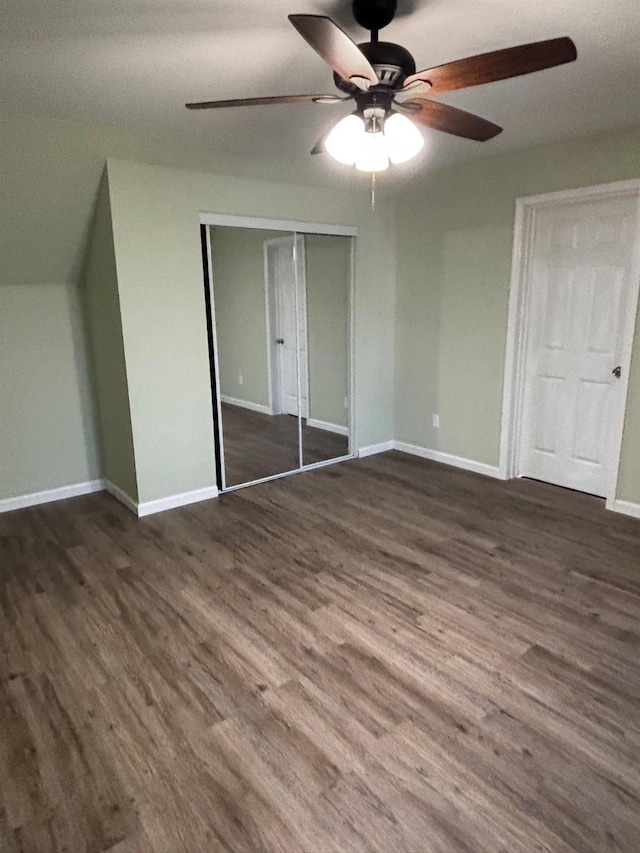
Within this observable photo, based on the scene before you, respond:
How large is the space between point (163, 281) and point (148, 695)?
2506mm

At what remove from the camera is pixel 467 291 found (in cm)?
430

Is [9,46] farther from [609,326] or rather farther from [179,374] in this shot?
[609,326]

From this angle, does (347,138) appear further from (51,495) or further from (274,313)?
(51,495)

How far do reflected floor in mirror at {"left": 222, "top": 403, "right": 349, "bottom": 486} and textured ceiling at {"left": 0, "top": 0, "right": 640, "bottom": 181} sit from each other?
201 centimetres

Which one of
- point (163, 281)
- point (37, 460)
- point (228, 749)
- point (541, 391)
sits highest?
point (163, 281)

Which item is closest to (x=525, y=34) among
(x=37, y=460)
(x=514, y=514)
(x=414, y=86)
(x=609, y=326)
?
(x=414, y=86)

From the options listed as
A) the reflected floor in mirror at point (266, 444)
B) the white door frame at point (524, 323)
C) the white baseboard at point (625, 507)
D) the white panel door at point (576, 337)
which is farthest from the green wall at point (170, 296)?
the white baseboard at point (625, 507)

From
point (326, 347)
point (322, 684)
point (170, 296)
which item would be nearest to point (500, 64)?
point (322, 684)

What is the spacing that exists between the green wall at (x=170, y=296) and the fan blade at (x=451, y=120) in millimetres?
1907

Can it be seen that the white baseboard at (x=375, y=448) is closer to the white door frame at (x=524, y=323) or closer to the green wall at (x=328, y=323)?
the green wall at (x=328, y=323)

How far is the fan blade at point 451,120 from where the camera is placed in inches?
78.8

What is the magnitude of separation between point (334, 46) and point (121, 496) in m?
3.30

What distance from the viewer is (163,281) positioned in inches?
140

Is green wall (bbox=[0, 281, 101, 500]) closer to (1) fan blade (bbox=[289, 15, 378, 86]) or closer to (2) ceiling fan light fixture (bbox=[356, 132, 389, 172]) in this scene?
(2) ceiling fan light fixture (bbox=[356, 132, 389, 172])
